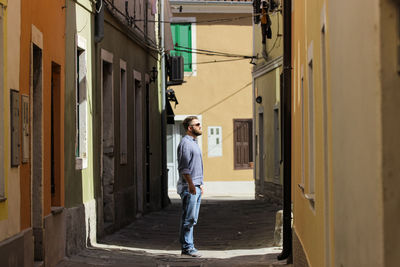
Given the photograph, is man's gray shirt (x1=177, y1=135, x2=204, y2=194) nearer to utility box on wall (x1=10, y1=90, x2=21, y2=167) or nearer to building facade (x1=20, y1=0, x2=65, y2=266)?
building facade (x1=20, y1=0, x2=65, y2=266)

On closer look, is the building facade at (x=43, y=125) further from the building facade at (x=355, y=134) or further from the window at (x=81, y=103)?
the building facade at (x=355, y=134)

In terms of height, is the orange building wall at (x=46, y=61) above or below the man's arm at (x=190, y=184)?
above

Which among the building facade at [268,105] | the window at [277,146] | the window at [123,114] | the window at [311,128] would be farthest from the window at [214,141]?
the window at [311,128]

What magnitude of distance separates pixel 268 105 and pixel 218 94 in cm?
1085

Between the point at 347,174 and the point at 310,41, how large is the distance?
13.1ft

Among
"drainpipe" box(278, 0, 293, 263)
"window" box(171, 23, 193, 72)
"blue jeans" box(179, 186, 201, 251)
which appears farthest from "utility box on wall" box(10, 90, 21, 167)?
"window" box(171, 23, 193, 72)

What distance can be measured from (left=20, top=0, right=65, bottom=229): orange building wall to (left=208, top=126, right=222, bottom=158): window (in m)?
23.8

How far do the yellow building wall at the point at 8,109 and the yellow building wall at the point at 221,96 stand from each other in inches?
1052

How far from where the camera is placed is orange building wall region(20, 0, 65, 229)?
9.58 metres

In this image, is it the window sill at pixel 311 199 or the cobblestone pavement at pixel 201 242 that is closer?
the window sill at pixel 311 199

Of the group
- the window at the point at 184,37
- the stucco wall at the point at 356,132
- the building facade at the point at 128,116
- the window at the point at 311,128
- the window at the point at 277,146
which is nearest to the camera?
the stucco wall at the point at 356,132

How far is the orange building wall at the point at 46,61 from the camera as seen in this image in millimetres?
9578

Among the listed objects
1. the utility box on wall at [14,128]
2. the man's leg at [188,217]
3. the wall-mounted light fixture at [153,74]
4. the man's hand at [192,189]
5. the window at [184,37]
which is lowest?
the man's leg at [188,217]

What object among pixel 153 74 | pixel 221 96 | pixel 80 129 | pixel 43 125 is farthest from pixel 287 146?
pixel 221 96
